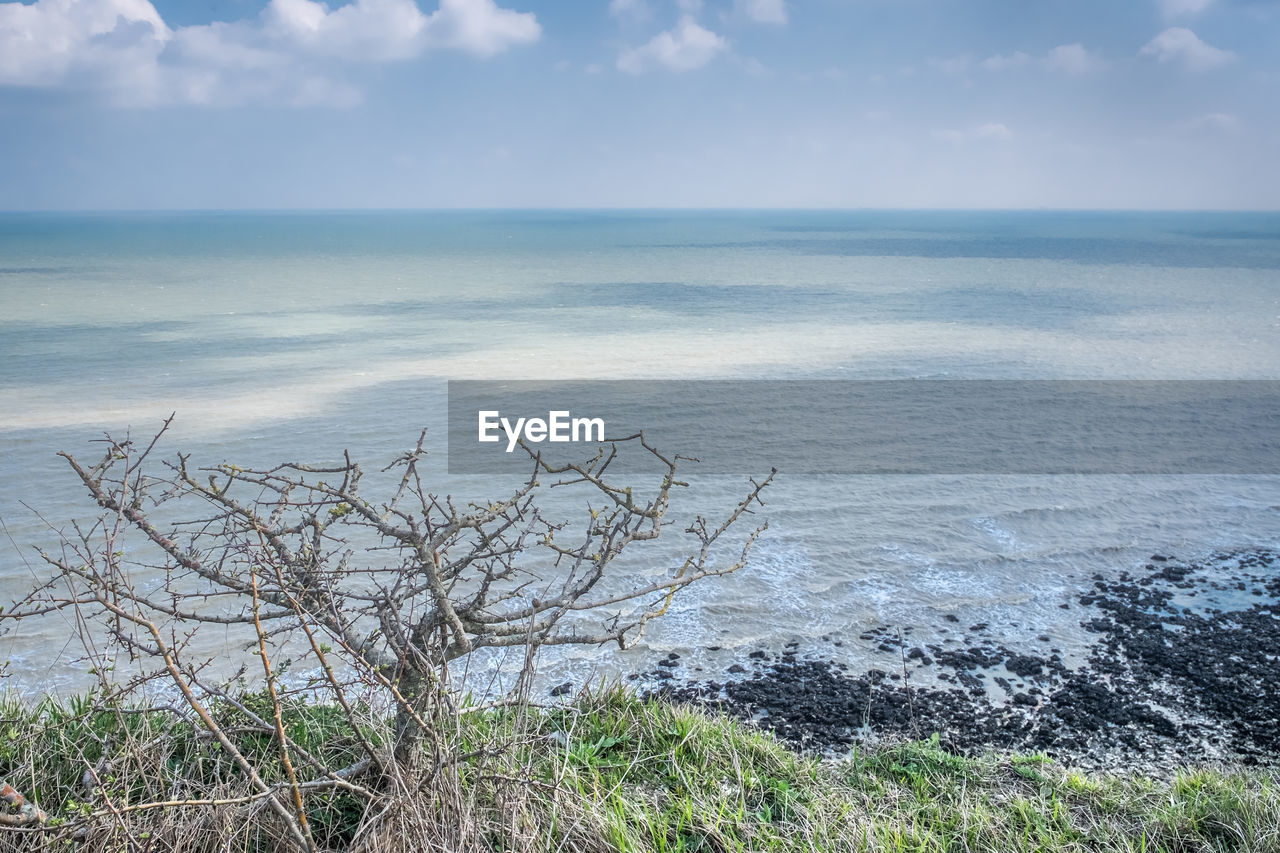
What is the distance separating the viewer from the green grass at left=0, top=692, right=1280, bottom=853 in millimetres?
4199

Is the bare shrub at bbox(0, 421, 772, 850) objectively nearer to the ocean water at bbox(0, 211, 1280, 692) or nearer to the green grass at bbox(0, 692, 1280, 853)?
the green grass at bbox(0, 692, 1280, 853)

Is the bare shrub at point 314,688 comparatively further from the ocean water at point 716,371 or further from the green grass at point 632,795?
the ocean water at point 716,371

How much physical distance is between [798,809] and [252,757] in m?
2.60

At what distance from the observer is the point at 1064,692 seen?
7.99m

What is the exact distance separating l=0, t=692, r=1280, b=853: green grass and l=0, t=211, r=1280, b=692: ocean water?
2.70m

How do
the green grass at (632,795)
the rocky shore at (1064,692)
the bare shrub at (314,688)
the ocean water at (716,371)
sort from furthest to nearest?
the ocean water at (716,371) < the rocky shore at (1064,692) < the green grass at (632,795) < the bare shrub at (314,688)
